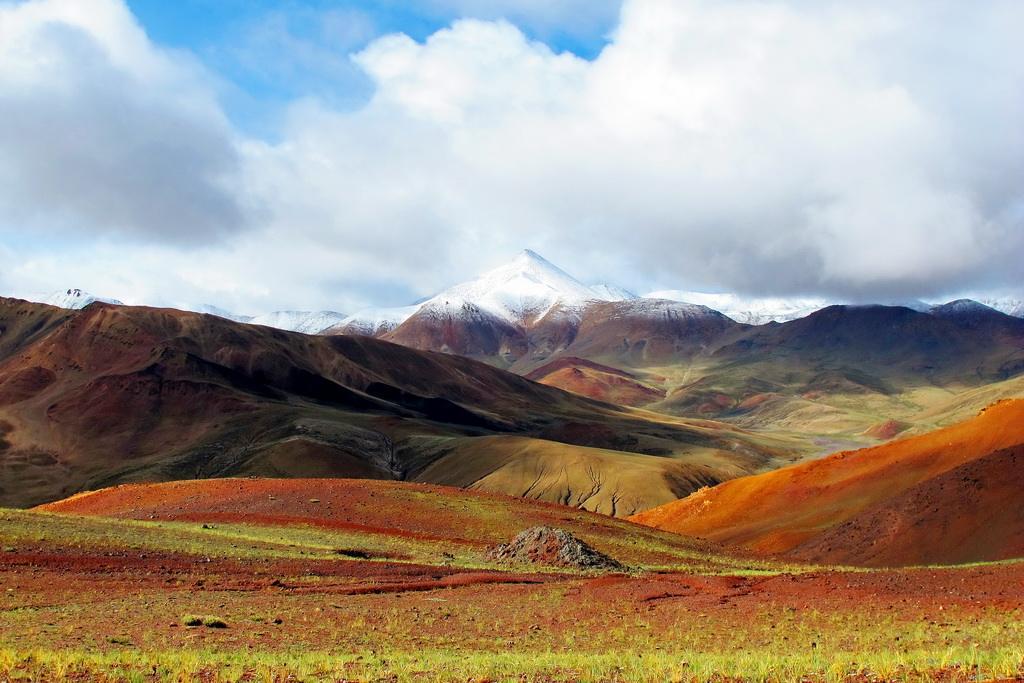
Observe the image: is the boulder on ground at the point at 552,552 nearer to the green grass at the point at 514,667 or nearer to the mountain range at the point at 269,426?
the green grass at the point at 514,667

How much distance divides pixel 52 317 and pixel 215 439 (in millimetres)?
91844

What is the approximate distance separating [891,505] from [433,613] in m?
32.3

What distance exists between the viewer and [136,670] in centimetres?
1372

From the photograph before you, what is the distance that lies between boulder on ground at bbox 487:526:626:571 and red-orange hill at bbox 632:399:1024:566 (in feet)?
47.6

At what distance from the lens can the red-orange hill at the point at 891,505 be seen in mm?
43531

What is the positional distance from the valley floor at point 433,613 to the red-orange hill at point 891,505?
7.08 m

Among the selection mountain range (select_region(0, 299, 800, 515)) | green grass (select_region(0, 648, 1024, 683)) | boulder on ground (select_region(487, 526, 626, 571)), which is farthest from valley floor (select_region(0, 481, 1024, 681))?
mountain range (select_region(0, 299, 800, 515))

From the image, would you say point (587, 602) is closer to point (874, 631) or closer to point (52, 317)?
point (874, 631)

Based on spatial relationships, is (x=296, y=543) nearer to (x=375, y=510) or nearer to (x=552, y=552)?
(x=552, y=552)

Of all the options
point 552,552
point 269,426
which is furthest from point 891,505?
point 269,426

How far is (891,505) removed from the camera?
1896 inches

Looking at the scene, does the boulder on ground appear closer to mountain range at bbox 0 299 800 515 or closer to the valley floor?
the valley floor

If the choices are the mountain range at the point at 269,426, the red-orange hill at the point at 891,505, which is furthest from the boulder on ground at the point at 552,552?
the mountain range at the point at 269,426

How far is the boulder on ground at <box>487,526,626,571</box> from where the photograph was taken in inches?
1498
